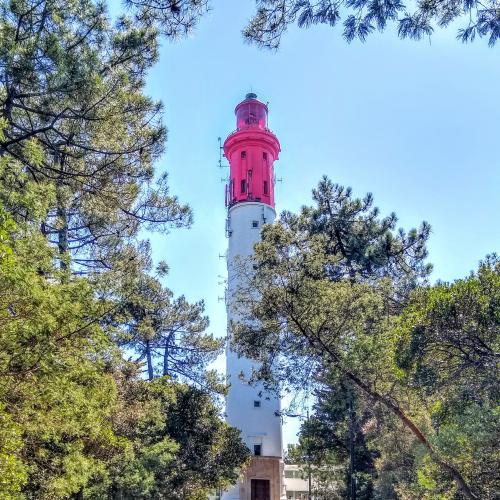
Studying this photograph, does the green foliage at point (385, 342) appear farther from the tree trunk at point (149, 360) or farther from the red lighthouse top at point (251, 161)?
the red lighthouse top at point (251, 161)

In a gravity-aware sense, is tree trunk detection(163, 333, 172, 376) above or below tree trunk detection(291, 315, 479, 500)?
above

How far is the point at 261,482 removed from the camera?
21875 millimetres

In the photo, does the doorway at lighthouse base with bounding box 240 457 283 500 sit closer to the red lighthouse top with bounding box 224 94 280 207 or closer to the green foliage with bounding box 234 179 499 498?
the green foliage with bounding box 234 179 499 498

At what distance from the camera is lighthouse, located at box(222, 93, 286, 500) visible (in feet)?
71.7

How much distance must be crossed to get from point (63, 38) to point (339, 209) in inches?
510

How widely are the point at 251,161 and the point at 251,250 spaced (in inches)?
188

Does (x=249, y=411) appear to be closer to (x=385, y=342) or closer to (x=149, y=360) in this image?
(x=149, y=360)

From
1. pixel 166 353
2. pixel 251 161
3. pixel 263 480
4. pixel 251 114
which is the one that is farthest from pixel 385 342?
pixel 251 114

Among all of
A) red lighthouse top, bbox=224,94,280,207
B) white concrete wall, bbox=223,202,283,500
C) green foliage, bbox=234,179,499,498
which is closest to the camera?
green foliage, bbox=234,179,499,498

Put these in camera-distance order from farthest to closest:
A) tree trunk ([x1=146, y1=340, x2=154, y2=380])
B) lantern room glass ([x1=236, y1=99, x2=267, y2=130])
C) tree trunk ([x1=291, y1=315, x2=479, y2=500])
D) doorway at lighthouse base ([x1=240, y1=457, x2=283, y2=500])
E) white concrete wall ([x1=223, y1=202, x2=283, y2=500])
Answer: lantern room glass ([x1=236, y1=99, x2=267, y2=130]) < white concrete wall ([x1=223, y1=202, x2=283, y2=500]) < doorway at lighthouse base ([x1=240, y1=457, x2=283, y2=500]) < tree trunk ([x1=146, y1=340, x2=154, y2=380]) < tree trunk ([x1=291, y1=315, x2=479, y2=500])

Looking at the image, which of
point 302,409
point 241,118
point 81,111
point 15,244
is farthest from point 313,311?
point 241,118

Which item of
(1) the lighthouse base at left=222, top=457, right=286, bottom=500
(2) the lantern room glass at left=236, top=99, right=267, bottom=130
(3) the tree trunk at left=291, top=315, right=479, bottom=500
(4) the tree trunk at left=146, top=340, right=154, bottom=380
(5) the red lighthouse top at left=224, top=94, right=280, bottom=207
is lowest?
(1) the lighthouse base at left=222, top=457, right=286, bottom=500

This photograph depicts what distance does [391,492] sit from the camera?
46.2 ft

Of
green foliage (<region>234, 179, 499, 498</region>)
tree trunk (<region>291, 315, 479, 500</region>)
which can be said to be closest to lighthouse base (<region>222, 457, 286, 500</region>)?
green foliage (<region>234, 179, 499, 498</region>)
